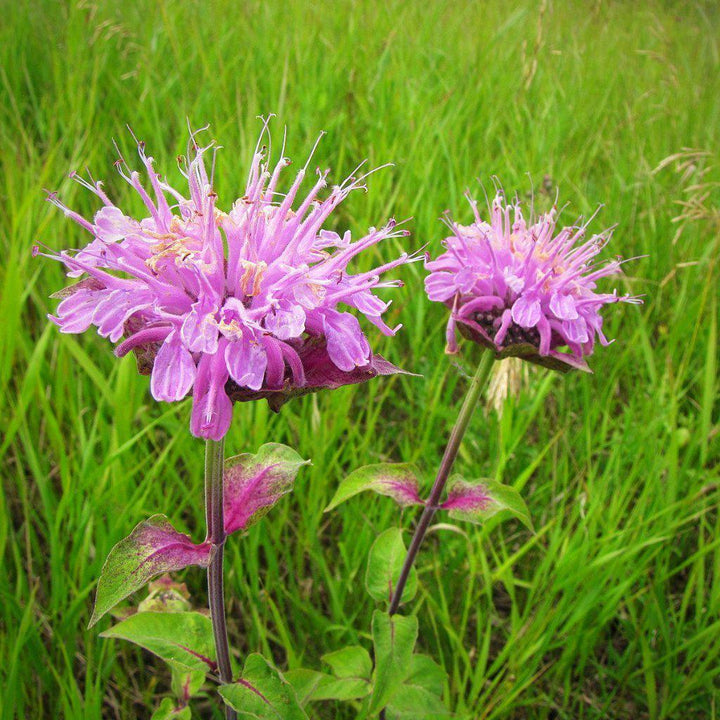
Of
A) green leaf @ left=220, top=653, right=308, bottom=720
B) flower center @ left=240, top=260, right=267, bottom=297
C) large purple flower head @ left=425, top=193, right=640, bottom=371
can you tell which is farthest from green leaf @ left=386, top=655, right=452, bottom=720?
flower center @ left=240, top=260, right=267, bottom=297

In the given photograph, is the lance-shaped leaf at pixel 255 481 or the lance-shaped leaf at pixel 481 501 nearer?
the lance-shaped leaf at pixel 255 481

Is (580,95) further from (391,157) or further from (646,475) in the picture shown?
(646,475)

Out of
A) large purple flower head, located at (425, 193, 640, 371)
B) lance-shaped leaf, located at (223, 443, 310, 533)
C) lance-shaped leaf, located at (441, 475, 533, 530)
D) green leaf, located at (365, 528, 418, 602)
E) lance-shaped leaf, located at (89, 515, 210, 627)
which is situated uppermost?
large purple flower head, located at (425, 193, 640, 371)

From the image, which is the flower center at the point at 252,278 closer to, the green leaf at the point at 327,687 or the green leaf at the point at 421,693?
the green leaf at the point at 327,687

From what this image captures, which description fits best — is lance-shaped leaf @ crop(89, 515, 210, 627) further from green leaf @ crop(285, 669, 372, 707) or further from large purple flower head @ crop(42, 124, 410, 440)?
green leaf @ crop(285, 669, 372, 707)

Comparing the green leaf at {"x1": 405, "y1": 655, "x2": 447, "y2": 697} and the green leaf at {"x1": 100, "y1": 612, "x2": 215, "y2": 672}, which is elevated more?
the green leaf at {"x1": 100, "y1": 612, "x2": 215, "y2": 672}

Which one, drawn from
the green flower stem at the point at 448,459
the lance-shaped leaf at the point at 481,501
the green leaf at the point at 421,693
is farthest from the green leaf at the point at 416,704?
the lance-shaped leaf at the point at 481,501
